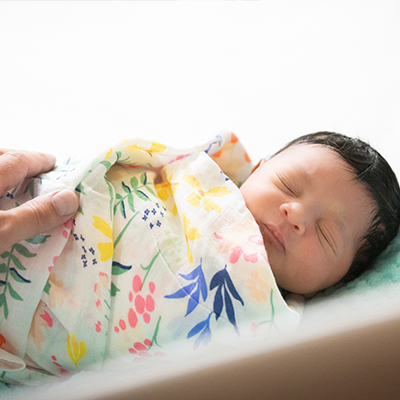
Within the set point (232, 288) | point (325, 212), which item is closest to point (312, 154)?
point (325, 212)

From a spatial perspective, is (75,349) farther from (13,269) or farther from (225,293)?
(225,293)

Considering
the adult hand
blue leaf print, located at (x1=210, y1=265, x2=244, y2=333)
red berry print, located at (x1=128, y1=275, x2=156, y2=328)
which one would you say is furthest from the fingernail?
blue leaf print, located at (x1=210, y1=265, x2=244, y2=333)

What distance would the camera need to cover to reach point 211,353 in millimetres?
500

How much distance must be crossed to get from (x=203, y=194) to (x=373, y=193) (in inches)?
14.6

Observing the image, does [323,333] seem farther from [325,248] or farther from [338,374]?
[325,248]

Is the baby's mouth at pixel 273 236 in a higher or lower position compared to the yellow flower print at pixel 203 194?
lower

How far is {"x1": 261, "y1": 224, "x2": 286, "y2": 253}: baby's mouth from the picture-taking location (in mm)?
812

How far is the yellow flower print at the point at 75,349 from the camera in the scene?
65cm

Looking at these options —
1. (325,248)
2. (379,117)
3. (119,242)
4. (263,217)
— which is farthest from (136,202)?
(379,117)

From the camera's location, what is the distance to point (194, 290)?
68 cm

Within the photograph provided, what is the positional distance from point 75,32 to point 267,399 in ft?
2.98

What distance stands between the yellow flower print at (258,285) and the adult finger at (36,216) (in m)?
0.33

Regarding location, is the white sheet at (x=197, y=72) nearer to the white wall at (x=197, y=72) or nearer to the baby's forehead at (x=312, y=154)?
the white wall at (x=197, y=72)

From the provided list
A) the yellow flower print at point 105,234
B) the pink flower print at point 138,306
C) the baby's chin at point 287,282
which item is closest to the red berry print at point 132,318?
the pink flower print at point 138,306
